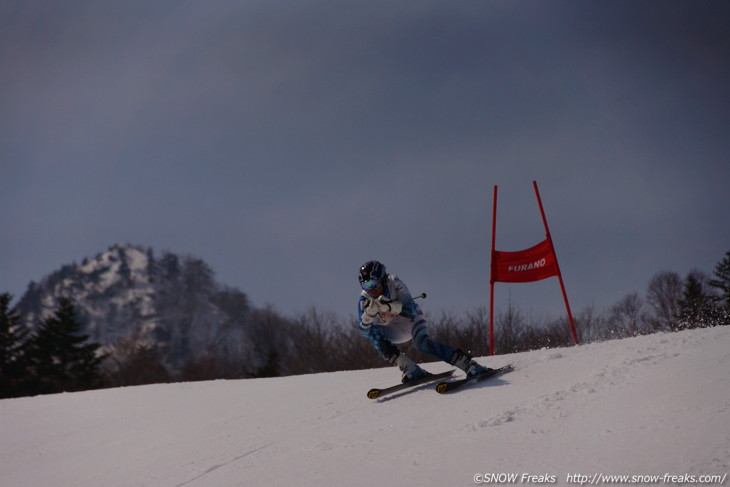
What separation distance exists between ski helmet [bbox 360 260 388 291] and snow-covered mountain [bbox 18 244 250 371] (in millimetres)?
136248

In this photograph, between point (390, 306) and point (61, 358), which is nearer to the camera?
point (390, 306)

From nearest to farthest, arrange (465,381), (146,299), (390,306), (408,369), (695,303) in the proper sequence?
(465,381)
(390,306)
(408,369)
(695,303)
(146,299)

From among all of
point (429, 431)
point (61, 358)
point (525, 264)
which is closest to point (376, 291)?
point (429, 431)

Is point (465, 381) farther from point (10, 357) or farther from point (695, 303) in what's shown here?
point (10, 357)

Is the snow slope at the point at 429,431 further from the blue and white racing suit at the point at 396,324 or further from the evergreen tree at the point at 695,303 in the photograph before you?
the evergreen tree at the point at 695,303

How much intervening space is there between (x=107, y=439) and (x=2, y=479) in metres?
1.25

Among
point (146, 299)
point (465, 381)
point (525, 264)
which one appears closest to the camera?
point (465, 381)

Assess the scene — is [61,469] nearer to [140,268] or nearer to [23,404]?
[23,404]

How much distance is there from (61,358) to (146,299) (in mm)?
126437

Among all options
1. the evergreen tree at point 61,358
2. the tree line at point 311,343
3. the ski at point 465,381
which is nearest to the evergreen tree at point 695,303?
the tree line at point 311,343

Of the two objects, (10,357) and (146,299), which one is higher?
(146,299)

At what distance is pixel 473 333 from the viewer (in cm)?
2652

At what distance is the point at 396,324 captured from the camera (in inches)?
285

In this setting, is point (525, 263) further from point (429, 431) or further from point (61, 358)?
point (61, 358)
